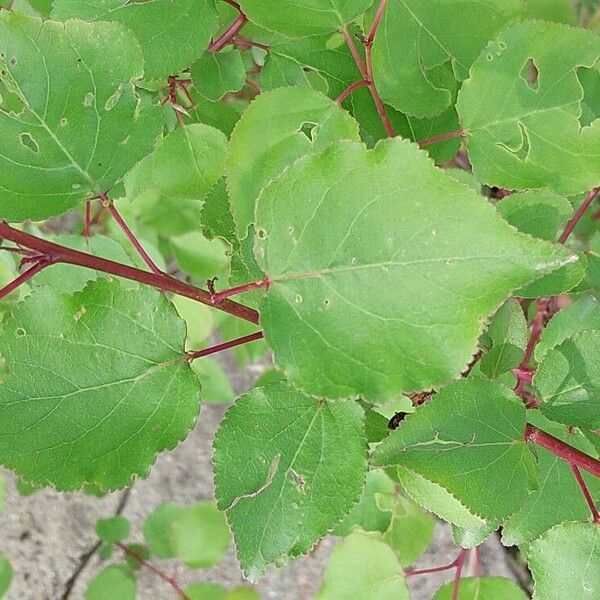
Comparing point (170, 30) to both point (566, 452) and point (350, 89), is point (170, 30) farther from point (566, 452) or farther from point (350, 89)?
point (566, 452)

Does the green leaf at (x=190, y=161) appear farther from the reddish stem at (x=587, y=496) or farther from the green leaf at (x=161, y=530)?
the green leaf at (x=161, y=530)

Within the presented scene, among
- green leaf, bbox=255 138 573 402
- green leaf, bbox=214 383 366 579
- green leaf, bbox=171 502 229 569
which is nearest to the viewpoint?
green leaf, bbox=255 138 573 402

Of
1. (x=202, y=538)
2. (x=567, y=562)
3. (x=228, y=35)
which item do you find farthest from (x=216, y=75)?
(x=202, y=538)

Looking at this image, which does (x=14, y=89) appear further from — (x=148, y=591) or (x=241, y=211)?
(x=148, y=591)

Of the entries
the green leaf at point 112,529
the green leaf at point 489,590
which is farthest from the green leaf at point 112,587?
the green leaf at point 489,590

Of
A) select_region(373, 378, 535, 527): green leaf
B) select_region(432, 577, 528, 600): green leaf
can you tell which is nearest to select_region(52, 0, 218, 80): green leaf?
select_region(373, 378, 535, 527): green leaf

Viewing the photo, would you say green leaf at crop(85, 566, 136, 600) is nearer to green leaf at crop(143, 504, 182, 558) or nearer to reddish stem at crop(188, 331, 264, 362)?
green leaf at crop(143, 504, 182, 558)

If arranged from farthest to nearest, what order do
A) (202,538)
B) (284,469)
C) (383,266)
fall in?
(202,538) < (284,469) < (383,266)

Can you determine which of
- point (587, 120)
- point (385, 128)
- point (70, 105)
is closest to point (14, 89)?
point (70, 105)
